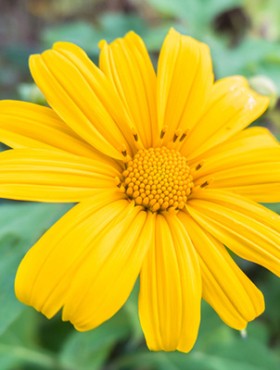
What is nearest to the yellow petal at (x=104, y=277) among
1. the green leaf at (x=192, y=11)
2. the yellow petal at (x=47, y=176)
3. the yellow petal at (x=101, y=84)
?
the yellow petal at (x=47, y=176)

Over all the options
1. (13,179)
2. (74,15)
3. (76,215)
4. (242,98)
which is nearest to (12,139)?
(13,179)

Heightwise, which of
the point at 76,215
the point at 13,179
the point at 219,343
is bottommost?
the point at 219,343

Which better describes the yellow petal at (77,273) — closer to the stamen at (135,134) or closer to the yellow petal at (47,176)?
the yellow petal at (47,176)

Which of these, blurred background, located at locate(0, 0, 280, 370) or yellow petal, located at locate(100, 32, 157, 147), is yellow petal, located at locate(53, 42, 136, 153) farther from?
blurred background, located at locate(0, 0, 280, 370)

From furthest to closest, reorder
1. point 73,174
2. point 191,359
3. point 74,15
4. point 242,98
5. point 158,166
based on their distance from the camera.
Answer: point 74,15
point 191,359
point 242,98
point 158,166
point 73,174

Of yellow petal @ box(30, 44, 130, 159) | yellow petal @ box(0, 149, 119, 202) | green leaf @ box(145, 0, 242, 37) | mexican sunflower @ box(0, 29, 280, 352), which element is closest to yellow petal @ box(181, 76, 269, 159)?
mexican sunflower @ box(0, 29, 280, 352)

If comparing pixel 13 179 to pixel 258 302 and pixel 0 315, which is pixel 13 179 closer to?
pixel 0 315
